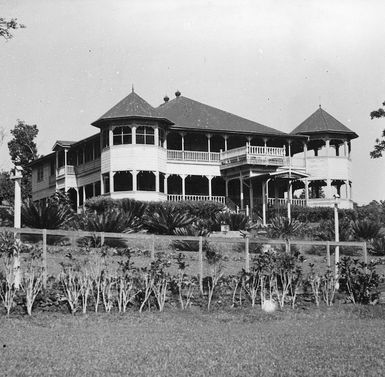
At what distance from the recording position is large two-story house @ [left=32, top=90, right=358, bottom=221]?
4212 cm

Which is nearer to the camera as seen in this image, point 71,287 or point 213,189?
point 71,287

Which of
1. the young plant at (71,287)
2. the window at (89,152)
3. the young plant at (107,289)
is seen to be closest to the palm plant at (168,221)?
the young plant at (107,289)

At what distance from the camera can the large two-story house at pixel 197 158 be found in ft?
138

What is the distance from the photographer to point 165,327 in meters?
14.2

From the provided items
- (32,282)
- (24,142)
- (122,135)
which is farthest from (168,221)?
(24,142)

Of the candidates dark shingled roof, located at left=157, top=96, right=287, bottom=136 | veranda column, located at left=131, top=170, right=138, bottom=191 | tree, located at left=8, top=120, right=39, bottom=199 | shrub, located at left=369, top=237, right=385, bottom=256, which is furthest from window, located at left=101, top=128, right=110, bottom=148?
tree, located at left=8, top=120, right=39, bottom=199

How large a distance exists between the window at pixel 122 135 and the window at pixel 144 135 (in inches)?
18.7

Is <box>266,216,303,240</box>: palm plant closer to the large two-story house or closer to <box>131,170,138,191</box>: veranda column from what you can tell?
the large two-story house

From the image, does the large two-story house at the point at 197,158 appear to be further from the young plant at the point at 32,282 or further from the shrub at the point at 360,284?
the young plant at the point at 32,282

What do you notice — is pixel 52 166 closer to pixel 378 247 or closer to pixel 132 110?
pixel 132 110

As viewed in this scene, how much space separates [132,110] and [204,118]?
20.5 ft

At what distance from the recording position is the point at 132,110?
139 ft

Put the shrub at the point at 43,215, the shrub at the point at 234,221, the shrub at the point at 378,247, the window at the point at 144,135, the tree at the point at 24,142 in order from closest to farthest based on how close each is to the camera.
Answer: the shrub at the point at 43,215, the shrub at the point at 378,247, the shrub at the point at 234,221, the window at the point at 144,135, the tree at the point at 24,142

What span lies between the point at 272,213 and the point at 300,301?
23185mm
